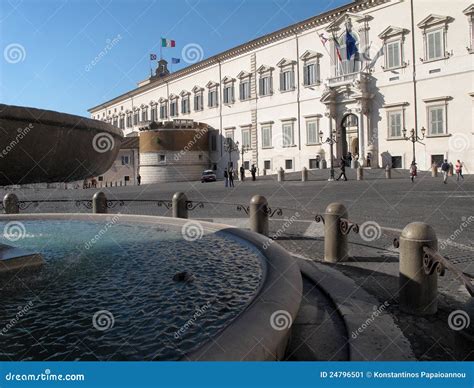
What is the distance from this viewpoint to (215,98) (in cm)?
4625

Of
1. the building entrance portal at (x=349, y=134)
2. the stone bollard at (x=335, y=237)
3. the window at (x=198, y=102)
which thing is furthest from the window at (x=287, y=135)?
the stone bollard at (x=335, y=237)

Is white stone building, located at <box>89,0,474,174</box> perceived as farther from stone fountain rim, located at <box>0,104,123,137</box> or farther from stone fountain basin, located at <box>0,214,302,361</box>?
stone fountain rim, located at <box>0,104,123,137</box>

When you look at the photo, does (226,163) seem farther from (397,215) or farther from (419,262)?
(419,262)

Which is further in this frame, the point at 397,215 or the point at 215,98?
the point at 215,98

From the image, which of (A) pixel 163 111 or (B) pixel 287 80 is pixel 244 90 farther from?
Result: (A) pixel 163 111

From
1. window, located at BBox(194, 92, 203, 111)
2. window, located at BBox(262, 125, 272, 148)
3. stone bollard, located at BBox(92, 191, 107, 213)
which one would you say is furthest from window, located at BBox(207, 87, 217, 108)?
stone bollard, located at BBox(92, 191, 107, 213)

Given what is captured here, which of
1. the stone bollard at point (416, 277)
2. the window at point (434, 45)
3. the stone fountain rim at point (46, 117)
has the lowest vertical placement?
the stone bollard at point (416, 277)

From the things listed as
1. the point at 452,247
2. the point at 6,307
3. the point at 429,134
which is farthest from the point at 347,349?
the point at 429,134

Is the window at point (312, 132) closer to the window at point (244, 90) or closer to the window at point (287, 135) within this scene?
the window at point (287, 135)

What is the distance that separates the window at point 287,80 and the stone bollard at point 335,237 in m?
33.0

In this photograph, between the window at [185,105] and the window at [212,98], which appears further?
the window at [185,105]

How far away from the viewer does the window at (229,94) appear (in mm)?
43844

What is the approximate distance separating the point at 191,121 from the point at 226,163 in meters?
6.46

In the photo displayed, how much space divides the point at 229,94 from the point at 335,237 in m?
40.2
